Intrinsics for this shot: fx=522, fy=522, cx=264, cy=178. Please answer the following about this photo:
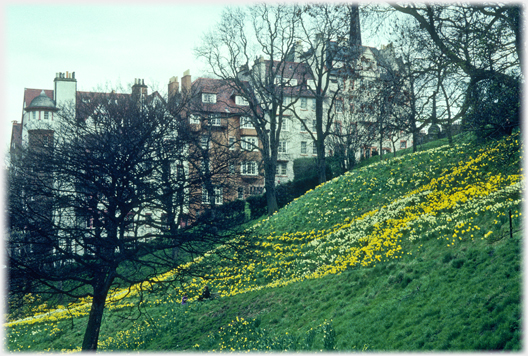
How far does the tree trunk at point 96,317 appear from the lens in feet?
47.2

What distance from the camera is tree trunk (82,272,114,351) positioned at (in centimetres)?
1439

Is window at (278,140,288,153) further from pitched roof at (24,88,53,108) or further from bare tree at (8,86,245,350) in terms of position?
bare tree at (8,86,245,350)

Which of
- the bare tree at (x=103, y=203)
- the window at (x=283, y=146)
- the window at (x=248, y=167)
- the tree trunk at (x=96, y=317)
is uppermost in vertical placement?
the window at (x=283, y=146)

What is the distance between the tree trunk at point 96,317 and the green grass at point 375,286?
Answer: 46.7 inches

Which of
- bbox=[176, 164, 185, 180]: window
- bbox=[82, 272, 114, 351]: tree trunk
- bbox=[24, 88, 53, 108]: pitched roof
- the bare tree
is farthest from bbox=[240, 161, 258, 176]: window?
bbox=[24, 88, 53, 108]: pitched roof

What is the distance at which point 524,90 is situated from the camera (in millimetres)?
13867

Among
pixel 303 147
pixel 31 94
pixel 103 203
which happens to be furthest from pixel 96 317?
pixel 303 147

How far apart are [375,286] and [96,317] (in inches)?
308

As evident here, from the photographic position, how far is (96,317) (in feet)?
47.5

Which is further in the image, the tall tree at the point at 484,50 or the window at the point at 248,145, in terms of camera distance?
the window at the point at 248,145

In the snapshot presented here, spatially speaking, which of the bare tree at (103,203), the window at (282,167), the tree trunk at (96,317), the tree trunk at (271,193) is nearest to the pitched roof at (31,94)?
the window at (282,167)

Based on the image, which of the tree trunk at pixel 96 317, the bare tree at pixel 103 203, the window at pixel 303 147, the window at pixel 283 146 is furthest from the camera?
the window at pixel 303 147

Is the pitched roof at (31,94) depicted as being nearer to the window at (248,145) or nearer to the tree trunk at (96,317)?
the window at (248,145)

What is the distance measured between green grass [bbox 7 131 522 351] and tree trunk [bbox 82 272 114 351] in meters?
1.19
